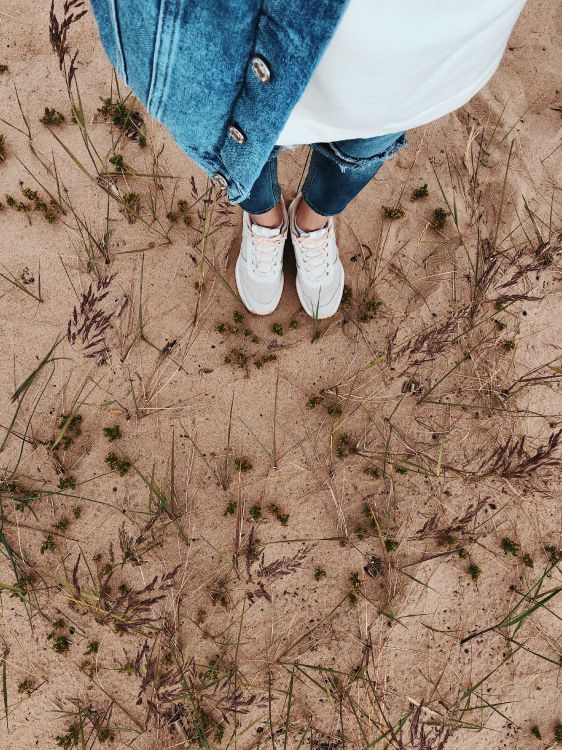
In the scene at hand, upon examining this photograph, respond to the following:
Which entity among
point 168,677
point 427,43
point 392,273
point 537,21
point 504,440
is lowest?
point 168,677

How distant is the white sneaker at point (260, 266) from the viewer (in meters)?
2.43

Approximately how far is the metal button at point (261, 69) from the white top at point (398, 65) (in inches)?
4.8

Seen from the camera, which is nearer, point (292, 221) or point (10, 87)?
point (292, 221)

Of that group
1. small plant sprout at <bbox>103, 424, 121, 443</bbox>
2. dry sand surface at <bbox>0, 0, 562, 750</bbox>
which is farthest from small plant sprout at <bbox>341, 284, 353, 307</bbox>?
small plant sprout at <bbox>103, 424, 121, 443</bbox>

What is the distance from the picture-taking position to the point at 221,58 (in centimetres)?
97

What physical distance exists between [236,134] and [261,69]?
0.60 ft

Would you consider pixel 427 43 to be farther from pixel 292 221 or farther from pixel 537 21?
pixel 537 21

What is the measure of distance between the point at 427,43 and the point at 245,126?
375 mm

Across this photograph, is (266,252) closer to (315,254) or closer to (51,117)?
(315,254)

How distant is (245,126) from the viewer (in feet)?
3.62

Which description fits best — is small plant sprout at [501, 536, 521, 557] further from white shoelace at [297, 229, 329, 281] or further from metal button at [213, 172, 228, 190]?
metal button at [213, 172, 228, 190]

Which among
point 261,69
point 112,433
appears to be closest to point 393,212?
point 112,433

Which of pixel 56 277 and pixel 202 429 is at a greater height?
pixel 56 277

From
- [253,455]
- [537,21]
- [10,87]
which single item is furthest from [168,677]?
[537,21]
